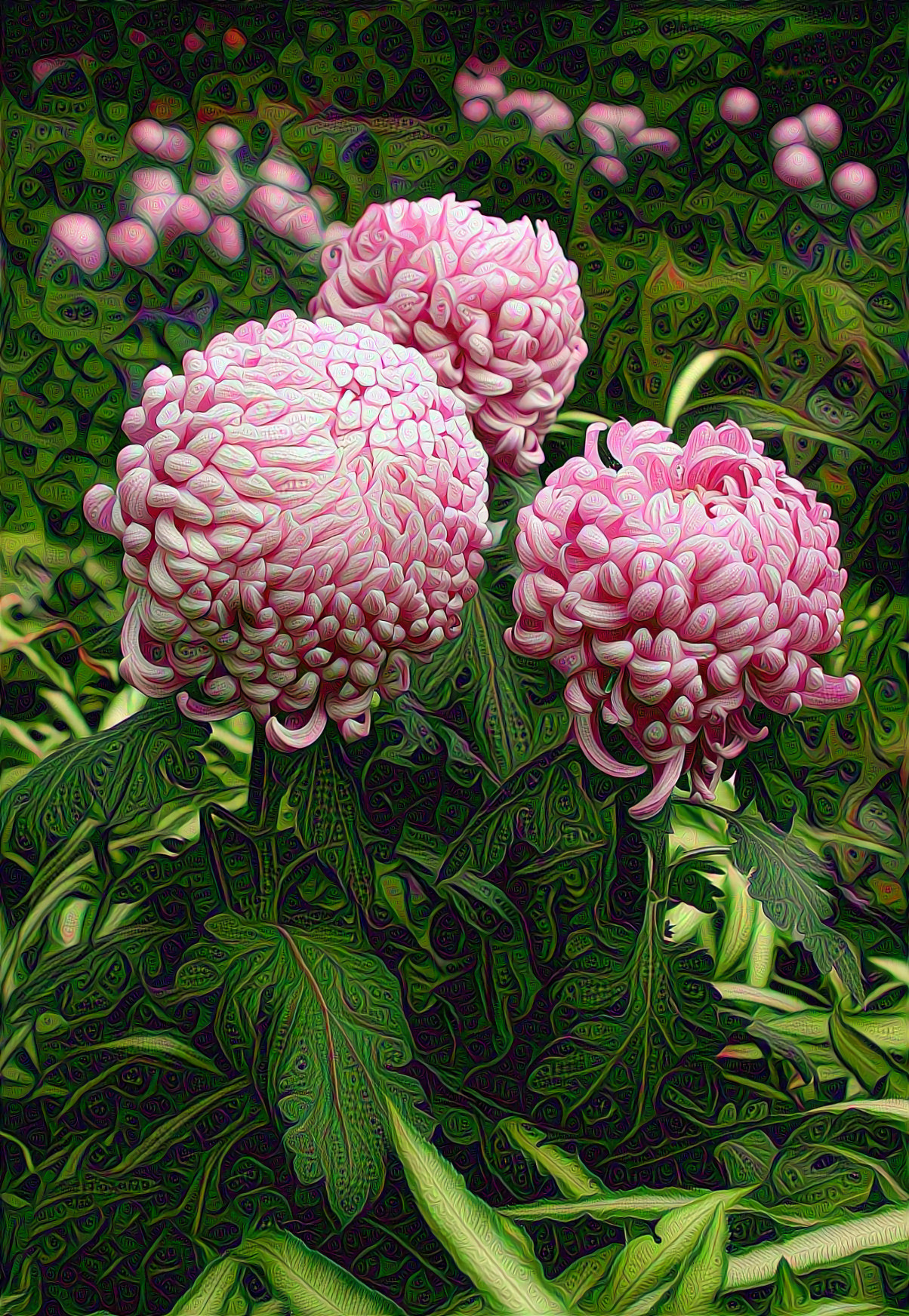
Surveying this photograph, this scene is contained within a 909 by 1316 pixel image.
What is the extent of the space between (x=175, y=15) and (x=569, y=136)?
11.4 inches

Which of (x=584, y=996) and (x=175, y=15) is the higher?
(x=175, y=15)

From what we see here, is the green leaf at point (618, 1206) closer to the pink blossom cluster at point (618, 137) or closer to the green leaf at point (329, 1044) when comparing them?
the green leaf at point (329, 1044)

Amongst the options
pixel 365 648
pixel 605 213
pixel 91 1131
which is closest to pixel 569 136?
pixel 605 213

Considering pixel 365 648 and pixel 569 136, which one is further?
pixel 569 136

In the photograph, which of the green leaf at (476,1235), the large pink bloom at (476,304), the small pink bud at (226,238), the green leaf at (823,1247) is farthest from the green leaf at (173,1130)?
the small pink bud at (226,238)

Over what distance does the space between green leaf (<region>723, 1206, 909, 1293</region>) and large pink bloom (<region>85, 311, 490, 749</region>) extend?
18.1 inches

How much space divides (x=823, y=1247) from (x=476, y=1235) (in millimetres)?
238

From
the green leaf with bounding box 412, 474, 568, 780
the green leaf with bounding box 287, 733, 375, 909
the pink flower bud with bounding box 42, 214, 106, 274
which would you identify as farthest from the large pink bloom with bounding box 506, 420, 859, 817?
the pink flower bud with bounding box 42, 214, 106, 274

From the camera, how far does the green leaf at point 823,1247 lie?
669 mm

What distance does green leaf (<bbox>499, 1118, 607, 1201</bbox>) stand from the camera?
668 mm

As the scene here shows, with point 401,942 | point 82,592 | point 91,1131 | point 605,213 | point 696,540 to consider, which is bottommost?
point 91,1131

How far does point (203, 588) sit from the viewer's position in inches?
22.2

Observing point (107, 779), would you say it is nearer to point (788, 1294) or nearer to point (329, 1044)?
point (329, 1044)

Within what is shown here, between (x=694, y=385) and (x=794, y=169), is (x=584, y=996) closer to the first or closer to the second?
(x=694, y=385)
